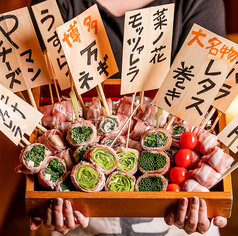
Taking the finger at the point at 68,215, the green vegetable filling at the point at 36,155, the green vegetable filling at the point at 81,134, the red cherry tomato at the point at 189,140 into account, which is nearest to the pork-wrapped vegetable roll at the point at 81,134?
the green vegetable filling at the point at 81,134

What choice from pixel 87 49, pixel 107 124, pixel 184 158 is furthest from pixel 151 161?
pixel 87 49

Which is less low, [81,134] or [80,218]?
[81,134]

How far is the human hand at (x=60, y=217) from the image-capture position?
1.09 m

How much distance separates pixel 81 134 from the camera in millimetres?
1218

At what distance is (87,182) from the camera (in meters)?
1.09

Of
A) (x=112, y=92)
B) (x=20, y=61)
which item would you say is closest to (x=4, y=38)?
(x=20, y=61)

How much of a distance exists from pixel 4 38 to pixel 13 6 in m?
2.06

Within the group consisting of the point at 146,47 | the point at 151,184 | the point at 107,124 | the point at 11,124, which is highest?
the point at 146,47

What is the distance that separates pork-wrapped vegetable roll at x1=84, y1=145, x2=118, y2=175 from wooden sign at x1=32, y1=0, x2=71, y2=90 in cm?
32

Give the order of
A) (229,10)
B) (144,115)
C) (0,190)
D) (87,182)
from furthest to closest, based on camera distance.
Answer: (229,10) < (0,190) < (144,115) < (87,182)

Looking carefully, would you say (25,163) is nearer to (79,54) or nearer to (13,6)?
(79,54)

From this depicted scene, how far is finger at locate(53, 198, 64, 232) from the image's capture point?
108cm

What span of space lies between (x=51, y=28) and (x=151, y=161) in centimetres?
63

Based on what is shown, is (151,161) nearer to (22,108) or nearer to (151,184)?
(151,184)
